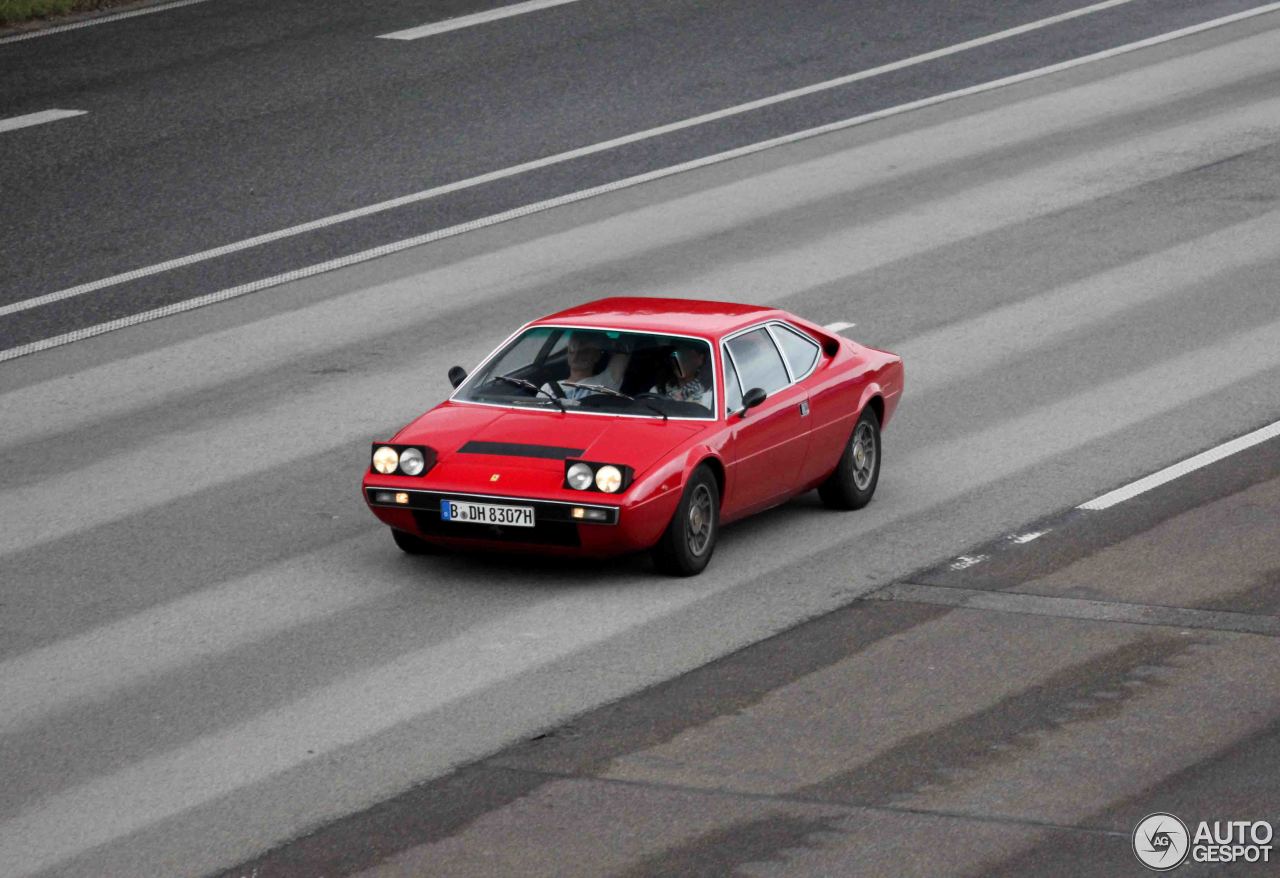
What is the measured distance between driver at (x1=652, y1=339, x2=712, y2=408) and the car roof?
0.12 m

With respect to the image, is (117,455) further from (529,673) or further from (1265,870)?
(1265,870)

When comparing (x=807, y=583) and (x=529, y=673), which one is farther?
(x=807, y=583)

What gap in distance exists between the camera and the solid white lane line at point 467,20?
2719 cm

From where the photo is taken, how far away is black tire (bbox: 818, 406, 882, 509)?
43.8 ft

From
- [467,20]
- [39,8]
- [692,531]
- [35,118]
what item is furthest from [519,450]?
[39,8]

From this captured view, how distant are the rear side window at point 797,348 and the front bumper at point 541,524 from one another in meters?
1.93

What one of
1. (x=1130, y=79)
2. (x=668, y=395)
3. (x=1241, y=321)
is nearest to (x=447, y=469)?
(x=668, y=395)

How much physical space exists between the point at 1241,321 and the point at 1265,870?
10686 mm

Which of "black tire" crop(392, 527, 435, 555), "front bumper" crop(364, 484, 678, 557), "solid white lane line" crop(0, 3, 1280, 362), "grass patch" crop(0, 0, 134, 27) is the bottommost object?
"black tire" crop(392, 527, 435, 555)

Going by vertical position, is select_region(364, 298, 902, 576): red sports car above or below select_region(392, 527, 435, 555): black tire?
above

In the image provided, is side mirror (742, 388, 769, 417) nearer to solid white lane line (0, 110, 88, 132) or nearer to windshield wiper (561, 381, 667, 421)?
windshield wiper (561, 381, 667, 421)

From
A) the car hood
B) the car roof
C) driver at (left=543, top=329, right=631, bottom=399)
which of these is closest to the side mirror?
the car hood

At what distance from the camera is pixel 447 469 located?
38.4ft

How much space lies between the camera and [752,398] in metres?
12.3
